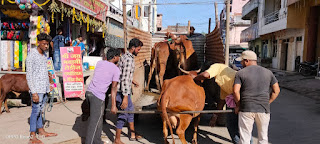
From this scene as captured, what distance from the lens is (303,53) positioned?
52.2 feet

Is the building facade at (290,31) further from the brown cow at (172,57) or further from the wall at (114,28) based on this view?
the brown cow at (172,57)

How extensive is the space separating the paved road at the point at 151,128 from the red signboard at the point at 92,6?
3682 millimetres

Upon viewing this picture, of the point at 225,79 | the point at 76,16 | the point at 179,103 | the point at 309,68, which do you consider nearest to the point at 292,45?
the point at 309,68

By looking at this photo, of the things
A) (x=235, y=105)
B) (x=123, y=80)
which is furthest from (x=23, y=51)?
(x=235, y=105)

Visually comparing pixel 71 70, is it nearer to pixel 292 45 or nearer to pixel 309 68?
pixel 309 68

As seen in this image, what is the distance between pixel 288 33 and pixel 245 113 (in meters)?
17.6

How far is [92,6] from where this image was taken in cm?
1045

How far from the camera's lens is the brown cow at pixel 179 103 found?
11.9 ft

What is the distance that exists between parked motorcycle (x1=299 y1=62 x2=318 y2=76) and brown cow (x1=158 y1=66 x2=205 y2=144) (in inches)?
487

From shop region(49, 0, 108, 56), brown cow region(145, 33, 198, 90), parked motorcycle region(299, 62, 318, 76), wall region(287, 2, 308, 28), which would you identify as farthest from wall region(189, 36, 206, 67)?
wall region(287, 2, 308, 28)

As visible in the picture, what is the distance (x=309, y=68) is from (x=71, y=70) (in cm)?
1284

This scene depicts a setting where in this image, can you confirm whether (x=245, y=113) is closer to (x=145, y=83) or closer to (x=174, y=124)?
(x=174, y=124)

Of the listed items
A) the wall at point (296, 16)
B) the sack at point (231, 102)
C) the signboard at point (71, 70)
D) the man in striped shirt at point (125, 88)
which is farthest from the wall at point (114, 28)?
the wall at point (296, 16)

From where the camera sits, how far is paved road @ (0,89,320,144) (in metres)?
4.63
